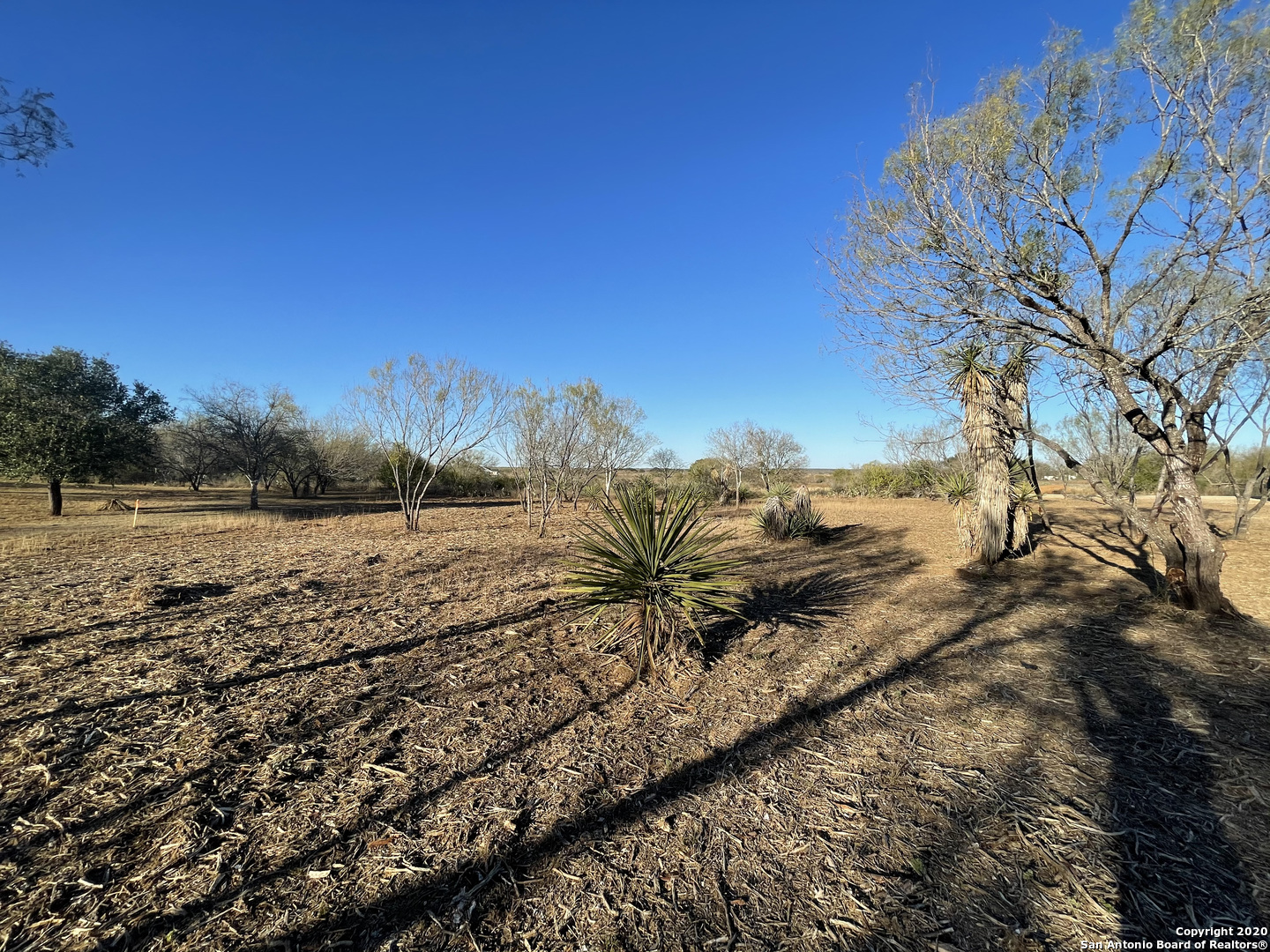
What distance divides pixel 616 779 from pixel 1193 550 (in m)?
7.19

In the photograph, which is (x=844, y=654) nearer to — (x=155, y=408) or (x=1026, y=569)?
(x=1026, y=569)

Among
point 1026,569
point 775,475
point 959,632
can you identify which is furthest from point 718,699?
point 775,475

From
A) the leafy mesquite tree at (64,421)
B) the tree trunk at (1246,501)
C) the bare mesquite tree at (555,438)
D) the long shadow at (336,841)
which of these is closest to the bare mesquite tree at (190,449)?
the leafy mesquite tree at (64,421)

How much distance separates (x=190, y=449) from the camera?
92.0 feet

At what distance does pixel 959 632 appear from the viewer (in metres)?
5.71

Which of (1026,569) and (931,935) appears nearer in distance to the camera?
(931,935)

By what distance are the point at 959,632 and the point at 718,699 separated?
351cm

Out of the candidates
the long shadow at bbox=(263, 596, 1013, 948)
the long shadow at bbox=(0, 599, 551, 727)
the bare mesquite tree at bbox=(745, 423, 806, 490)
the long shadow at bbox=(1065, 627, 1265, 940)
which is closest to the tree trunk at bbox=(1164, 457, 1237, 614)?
the long shadow at bbox=(1065, 627, 1265, 940)

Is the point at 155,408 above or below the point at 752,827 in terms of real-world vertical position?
above

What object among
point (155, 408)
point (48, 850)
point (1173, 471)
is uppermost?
point (155, 408)

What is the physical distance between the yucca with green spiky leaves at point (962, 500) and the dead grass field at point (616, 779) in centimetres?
310

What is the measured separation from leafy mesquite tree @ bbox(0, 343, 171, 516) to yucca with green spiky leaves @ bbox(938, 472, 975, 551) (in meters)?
27.4

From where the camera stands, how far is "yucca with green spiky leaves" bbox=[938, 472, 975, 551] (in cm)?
952

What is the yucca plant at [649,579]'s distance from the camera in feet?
15.2
